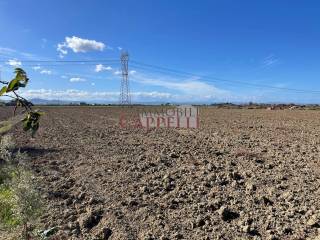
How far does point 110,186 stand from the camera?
935cm

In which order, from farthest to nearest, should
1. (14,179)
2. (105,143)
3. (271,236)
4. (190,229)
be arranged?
1. (105,143)
2. (190,229)
3. (271,236)
4. (14,179)

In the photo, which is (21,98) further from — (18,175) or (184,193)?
(184,193)

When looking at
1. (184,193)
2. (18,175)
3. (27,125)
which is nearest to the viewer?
(27,125)

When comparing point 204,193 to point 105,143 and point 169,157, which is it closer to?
point 169,157

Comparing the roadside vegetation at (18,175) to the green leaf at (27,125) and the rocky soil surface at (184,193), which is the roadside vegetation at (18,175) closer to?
the green leaf at (27,125)

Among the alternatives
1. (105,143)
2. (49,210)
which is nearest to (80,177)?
(49,210)

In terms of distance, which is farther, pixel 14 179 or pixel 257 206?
pixel 257 206

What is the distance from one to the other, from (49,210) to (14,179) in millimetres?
3412

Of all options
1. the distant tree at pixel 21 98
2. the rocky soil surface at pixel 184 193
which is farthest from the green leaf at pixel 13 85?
the rocky soil surface at pixel 184 193

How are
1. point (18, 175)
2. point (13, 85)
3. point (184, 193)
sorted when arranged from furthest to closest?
point (184, 193) < point (18, 175) < point (13, 85)

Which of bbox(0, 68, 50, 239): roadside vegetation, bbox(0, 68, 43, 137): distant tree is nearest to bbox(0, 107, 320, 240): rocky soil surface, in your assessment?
bbox(0, 68, 50, 239): roadside vegetation

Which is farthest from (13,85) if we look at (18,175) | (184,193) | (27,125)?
(184,193)

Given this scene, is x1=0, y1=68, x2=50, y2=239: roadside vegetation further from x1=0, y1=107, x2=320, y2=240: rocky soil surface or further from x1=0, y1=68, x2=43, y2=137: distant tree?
x1=0, y1=107, x2=320, y2=240: rocky soil surface

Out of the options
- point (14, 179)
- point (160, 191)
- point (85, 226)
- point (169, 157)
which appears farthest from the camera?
point (169, 157)
